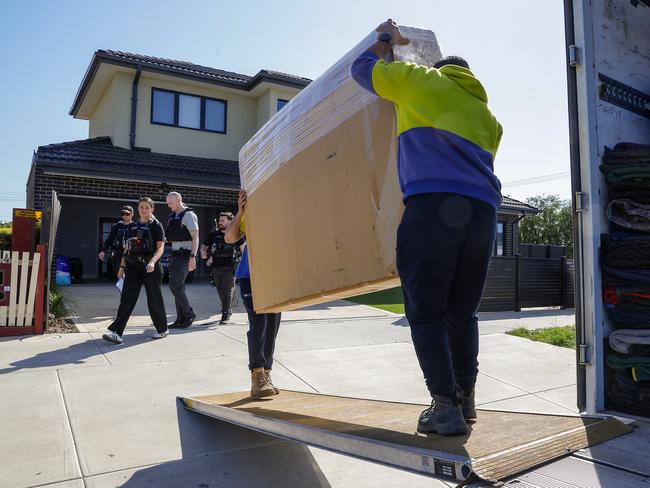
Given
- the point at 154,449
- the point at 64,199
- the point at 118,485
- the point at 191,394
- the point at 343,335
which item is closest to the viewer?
the point at 118,485

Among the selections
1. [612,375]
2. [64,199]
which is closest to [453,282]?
[612,375]

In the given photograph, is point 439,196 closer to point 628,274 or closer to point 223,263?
point 628,274

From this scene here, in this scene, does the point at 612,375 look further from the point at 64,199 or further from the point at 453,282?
the point at 64,199

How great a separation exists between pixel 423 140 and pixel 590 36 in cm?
153

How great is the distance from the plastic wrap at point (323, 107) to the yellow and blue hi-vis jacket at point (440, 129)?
0.93ft

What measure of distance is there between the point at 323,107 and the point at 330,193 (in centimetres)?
48

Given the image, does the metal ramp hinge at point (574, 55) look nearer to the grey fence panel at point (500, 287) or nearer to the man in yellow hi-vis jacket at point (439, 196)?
the man in yellow hi-vis jacket at point (439, 196)

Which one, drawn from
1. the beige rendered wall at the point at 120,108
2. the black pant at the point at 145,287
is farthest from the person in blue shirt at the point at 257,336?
the beige rendered wall at the point at 120,108

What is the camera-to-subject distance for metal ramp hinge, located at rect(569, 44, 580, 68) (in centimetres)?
297

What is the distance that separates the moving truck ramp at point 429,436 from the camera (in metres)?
1.80

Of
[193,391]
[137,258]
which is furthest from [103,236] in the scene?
[193,391]

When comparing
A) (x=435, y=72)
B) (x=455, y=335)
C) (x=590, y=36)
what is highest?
(x=590, y=36)

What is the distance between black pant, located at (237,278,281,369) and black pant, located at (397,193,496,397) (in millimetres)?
1673

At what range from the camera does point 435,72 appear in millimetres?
2252
